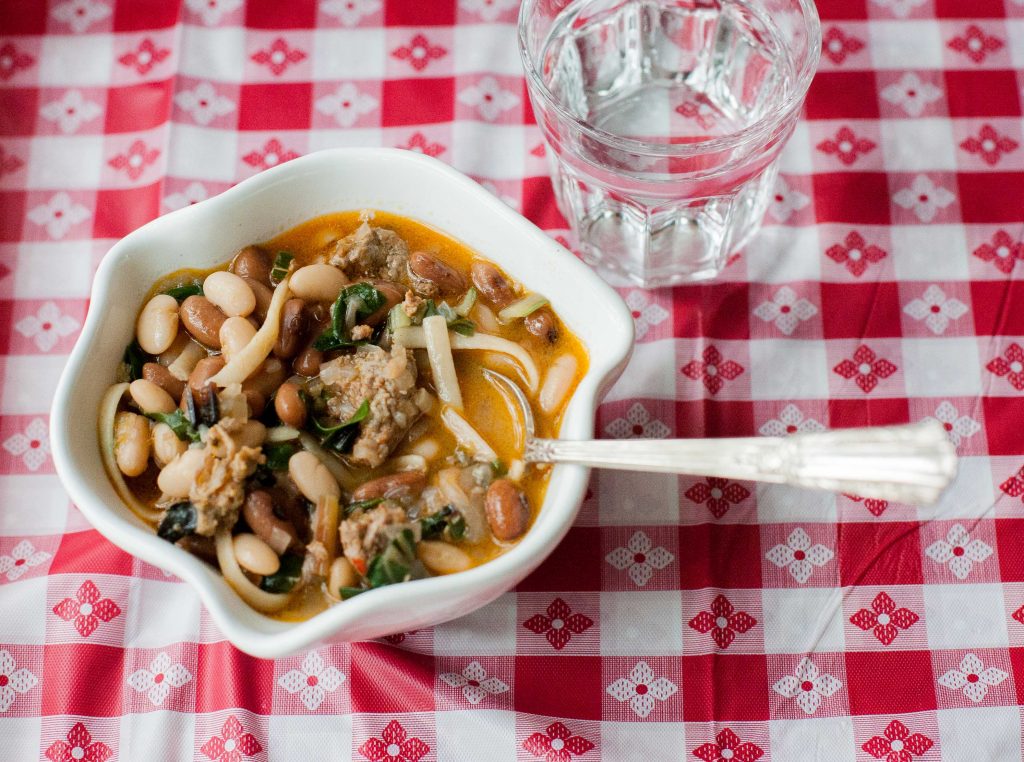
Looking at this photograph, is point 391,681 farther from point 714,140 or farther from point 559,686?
point 714,140

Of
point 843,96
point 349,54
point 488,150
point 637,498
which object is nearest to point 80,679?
point 637,498

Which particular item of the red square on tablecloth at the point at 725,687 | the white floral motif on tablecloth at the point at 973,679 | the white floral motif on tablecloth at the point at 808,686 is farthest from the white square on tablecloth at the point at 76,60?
the white floral motif on tablecloth at the point at 973,679

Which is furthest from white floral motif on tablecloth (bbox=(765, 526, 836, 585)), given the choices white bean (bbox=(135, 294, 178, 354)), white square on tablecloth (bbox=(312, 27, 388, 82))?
white square on tablecloth (bbox=(312, 27, 388, 82))

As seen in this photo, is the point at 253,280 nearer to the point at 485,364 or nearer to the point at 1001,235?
the point at 485,364

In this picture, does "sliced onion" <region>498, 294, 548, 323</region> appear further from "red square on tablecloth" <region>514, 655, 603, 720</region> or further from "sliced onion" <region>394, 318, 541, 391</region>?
"red square on tablecloth" <region>514, 655, 603, 720</region>

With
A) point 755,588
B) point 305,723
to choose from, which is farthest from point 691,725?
point 305,723

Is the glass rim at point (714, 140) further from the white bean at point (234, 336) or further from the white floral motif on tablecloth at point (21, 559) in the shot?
the white floral motif on tablecloth at point (21, 559)
